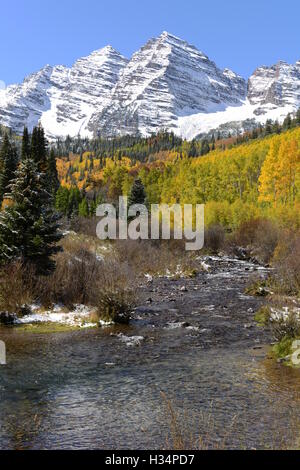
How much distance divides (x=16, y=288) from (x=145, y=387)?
10.7m

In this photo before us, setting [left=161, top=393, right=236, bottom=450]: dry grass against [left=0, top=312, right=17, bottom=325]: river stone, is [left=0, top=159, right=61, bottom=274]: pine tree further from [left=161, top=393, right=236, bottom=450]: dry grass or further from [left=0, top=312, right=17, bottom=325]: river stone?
[left=161, top=393, right=236, bottom=450]: dry grass

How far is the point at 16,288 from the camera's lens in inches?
841

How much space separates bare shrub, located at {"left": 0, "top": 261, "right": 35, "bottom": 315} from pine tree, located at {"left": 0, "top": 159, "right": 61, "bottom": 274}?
0.86m

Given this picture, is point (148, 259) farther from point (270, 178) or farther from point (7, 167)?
point (270, 178)

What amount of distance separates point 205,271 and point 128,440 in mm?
34680

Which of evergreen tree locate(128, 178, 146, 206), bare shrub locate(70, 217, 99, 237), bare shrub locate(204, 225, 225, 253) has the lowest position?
bare shrub locate(204, 225, 225, 253)

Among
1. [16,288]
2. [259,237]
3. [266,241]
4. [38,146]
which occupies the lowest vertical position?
[16,288]

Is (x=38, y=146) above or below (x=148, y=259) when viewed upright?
above

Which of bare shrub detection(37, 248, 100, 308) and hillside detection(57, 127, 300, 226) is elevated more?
hillside detection(57, 127, 300, 226)

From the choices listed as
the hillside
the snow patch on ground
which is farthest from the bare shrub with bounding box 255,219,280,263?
the snow patch on ground

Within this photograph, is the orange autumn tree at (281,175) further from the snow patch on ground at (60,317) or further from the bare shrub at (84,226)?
the snow patch on ground at (60,317)

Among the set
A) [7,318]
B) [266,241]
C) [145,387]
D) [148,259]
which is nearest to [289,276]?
[7,318]

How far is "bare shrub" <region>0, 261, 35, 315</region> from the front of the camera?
20984 millimetres

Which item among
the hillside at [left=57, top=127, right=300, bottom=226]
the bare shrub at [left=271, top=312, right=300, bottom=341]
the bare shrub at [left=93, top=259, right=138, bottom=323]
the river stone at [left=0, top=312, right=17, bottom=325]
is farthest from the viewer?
the hillside at [left=57, top=127, right=300, bottom=226]
